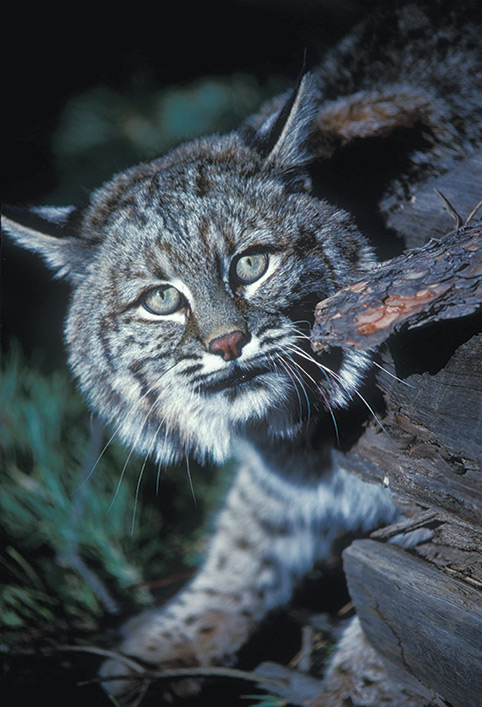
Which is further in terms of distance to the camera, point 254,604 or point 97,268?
point 254,604

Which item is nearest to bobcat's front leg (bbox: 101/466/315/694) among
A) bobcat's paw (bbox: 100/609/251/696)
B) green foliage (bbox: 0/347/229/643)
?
bobcat's paw (bbox: 100/609/251/696)

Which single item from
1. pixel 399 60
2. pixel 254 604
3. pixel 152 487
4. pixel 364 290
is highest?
pixel 399 60

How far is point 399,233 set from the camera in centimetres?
97

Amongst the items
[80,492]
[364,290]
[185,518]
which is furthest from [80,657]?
[364,290]

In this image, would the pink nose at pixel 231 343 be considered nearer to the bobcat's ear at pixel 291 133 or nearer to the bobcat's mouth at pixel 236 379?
the bobcat's mouth at pixel 236 379

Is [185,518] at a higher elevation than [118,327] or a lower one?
lower

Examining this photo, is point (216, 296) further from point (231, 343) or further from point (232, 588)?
point (232, 588)

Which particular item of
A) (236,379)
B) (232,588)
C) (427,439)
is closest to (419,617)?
(427,439)

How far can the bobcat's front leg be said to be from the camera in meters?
1.54

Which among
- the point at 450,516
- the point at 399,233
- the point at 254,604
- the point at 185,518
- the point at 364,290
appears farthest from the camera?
the point at 185,518

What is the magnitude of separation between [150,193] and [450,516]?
31.3 inches

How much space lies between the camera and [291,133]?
3.30 feet

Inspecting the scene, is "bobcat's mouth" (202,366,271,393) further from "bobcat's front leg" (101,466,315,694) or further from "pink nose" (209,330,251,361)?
"bobcat's front leg" (101,466,315,694)

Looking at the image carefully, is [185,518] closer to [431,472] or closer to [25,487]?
[25,487]
